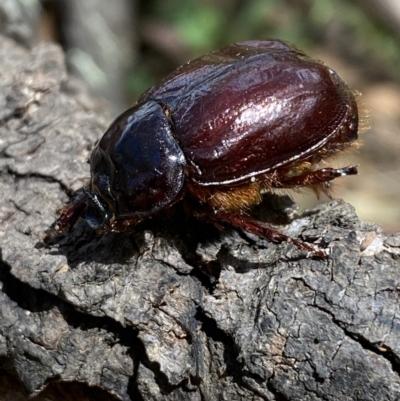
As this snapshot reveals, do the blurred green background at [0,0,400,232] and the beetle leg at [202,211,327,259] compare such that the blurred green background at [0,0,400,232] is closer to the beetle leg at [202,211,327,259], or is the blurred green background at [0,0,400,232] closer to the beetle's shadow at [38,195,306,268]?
the beetle's shadow at [38,195,306,268]

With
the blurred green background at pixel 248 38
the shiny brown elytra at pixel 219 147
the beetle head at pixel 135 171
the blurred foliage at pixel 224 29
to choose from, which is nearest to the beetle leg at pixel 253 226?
the shiny brown elytra at pixel 219 147

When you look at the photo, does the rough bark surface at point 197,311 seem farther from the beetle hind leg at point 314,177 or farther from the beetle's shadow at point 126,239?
the beetle hind leg at point 314,177

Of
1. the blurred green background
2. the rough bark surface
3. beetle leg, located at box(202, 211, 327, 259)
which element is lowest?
the rough bark surface

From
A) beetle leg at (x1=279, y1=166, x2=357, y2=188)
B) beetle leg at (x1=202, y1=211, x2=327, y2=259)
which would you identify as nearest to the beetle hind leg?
beetle leg at (x1=279, y1=166, x2=357, y2=188)

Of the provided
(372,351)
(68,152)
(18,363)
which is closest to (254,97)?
(68,152)

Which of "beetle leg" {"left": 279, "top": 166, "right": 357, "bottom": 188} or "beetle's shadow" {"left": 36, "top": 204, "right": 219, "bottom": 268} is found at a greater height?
"beetle leg" {"left": 279, "top": 166, "right": 357, "bottom": 188}
